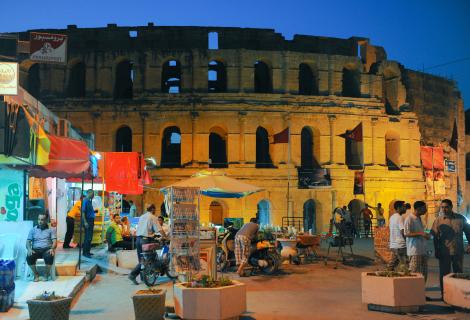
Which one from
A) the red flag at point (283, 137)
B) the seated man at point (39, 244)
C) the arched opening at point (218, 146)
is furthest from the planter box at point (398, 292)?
the arched opening at point (218, 146)

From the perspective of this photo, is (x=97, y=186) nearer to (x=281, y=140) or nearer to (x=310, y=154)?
(x=281, y=140)

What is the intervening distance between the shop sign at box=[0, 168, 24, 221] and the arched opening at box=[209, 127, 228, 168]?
2286 centimetres

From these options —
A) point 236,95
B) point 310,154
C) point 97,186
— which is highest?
point 236,95

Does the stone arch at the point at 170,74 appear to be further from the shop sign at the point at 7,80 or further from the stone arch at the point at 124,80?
the shop sign at the point at 7,80

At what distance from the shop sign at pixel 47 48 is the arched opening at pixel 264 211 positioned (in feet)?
66.0

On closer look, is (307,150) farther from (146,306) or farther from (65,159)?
(146,306)

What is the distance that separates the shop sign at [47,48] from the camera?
54.3 feet

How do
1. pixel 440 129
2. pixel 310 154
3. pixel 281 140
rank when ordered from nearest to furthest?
pixel 281 140
pixel 310 154
pixel 440 129

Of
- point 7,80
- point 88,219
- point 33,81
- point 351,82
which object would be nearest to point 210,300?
point 7,80

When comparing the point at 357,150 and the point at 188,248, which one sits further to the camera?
the point at 357,150

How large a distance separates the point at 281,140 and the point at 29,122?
20.4 m

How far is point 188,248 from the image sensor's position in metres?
13.1

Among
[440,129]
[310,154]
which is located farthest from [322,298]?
[440,129]

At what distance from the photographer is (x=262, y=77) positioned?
3803cm
